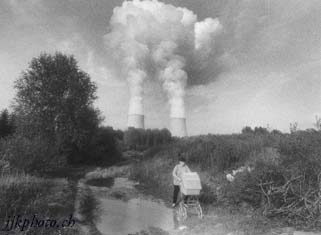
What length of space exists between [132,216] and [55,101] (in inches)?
747

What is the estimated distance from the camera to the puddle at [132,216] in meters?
9.05

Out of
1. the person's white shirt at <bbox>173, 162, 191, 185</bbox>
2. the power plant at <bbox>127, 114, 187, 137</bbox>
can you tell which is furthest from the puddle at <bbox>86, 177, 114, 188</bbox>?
the power plant at <bbox>127, 114, 187, 137</bbox>

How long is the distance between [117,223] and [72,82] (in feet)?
67.9

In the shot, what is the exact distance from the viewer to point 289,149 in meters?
9.70

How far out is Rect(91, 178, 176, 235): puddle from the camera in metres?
9.05

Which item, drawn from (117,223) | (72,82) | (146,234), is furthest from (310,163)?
(72,82)

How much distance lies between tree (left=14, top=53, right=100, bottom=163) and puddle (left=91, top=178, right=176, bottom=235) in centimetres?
1461

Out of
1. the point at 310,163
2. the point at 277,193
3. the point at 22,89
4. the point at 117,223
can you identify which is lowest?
the point at 117,223

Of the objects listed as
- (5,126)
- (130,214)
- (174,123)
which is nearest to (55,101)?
(5,126)

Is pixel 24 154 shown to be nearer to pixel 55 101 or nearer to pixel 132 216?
pixel 132 216

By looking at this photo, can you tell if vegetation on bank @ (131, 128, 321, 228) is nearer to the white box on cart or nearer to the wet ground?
the wet ground

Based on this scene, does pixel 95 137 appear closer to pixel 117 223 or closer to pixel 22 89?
pixel 22 89

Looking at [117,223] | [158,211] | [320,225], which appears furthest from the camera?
[158,211]

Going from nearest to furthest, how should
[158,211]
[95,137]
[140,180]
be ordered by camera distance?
[158,211] < [140,180] < [95,137]
